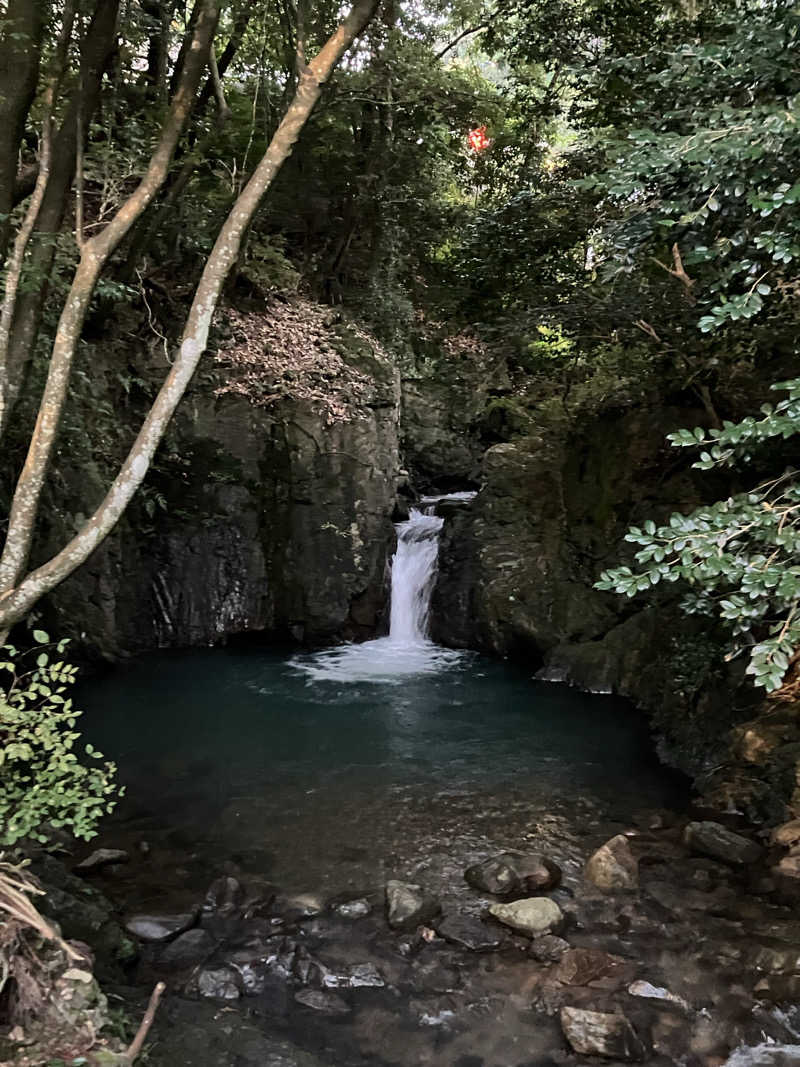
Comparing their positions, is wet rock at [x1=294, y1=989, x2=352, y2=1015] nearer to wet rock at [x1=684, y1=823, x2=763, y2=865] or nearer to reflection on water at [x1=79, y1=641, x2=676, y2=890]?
reflection on water at [x1=79, y1=641, x2=676, y2=890]

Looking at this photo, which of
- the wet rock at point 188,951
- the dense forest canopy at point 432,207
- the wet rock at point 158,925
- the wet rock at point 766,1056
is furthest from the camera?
the wet rock at point 158,925

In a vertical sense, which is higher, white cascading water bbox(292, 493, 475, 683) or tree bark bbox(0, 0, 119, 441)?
tree bark bbox(0, 0, 119, 441)

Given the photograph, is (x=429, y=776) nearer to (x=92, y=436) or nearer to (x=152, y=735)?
(x=152, y=735)

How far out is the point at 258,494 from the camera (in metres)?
13.2

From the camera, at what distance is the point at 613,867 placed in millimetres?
5441

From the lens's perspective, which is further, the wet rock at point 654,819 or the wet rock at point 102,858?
the wet rock at point 654,819

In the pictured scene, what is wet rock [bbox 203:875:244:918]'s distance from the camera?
16.5 feet

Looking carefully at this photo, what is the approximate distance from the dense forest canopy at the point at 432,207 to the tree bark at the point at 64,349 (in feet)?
0.06

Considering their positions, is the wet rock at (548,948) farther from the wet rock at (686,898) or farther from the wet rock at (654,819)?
the wet rock at (654,819)

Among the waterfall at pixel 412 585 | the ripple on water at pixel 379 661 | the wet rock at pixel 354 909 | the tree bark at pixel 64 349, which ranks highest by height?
the tree bark at pixel 64 349

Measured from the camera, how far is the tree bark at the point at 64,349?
3826mm

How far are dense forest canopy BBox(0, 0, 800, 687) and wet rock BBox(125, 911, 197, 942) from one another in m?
2.38

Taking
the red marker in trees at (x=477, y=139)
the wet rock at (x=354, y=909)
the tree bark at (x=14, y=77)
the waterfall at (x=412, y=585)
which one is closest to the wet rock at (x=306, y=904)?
A: the wet rock at (x=354, y=909)

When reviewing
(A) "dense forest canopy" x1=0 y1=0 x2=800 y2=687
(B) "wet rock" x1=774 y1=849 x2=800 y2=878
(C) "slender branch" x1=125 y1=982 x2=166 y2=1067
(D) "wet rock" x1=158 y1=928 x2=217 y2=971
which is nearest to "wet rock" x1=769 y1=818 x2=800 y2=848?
(B) "wet rock" x1=774 y1=849 x2=800 y2=878
